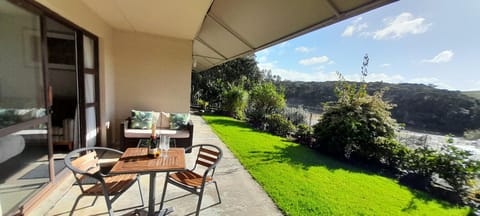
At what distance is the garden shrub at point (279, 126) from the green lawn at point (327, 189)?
9.29ft

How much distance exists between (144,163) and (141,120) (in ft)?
10.6

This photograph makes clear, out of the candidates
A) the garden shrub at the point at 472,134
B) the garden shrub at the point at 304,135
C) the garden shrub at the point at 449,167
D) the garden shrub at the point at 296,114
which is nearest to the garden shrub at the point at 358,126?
the garden shrub at the point at 304,135

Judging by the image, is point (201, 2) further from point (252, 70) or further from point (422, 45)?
point (252, 70)

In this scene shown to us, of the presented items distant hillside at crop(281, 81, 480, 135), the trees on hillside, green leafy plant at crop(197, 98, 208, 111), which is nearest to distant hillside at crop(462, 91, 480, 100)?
distant hillside at crop(281, 81, 480, 135)

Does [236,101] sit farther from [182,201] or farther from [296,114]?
[182,201]

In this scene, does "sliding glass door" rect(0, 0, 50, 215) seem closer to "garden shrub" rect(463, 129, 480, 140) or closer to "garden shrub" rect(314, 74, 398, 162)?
"garden shrub" rect(314, 74, 398, 162)

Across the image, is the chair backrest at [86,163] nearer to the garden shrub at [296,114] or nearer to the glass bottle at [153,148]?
the glass bottle at [153,148]

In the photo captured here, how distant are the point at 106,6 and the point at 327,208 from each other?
15.3 feet

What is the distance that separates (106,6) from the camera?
3.58 m

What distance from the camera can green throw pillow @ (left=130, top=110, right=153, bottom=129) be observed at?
5057 mm

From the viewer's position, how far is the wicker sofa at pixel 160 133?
14.9 feet

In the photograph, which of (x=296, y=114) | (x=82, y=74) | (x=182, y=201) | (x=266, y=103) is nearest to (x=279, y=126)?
(x=296, y=114)

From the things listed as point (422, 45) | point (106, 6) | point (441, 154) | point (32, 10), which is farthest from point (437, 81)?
point (32, 10)

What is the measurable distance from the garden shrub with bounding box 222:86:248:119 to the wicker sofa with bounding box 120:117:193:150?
22.8ft
